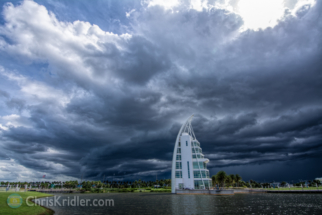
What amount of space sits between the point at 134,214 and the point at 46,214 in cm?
1432

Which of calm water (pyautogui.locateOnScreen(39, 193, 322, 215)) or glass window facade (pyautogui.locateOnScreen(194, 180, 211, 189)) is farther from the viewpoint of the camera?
glass window facade (pyautogui.locateOnScreen(194, 180, 211, 189))

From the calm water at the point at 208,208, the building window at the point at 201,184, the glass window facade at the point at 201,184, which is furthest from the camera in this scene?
the glass window facade at the point at 201,184

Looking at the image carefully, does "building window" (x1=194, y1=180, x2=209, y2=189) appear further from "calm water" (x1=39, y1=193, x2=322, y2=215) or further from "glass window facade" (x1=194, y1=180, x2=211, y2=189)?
"calm water" (x1=39, y1=193, x2=322, y2=215)

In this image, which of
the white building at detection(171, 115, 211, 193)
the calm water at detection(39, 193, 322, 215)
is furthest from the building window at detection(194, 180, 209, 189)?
the calm water at detection(39, 193, 322, 215)

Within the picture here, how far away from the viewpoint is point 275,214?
31.0 meters

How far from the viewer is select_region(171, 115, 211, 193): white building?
10784 cm

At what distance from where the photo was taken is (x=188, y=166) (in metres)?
111

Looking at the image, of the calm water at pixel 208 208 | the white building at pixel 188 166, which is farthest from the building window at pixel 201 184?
the calm water at pixel 208 208

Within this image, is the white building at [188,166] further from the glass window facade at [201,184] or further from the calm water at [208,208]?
the calm water at [208,208]

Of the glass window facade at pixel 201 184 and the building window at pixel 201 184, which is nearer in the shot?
the building window at pixel 201 184

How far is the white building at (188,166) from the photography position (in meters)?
108

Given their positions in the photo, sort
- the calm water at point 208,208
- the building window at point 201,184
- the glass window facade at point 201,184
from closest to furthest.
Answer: the calm water at point 208,208, the building window at point 201,184, the glass window facade at point 201,184

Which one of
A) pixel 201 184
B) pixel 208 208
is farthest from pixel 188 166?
pixel 208 208

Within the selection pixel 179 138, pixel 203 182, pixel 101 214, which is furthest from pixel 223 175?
pixel 101 214
